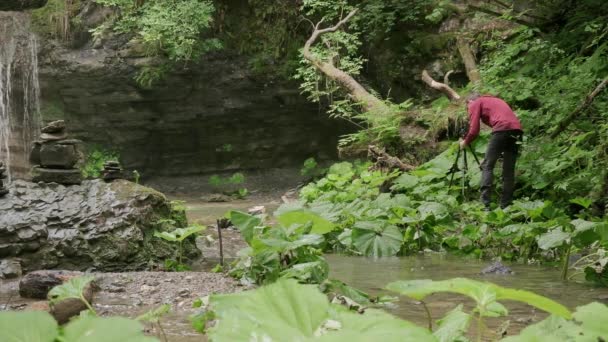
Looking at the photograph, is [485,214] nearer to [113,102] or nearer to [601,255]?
[601,255]

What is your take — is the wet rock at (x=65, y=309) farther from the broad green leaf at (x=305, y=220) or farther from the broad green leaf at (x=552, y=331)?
the broad green leaf at (x=552, y=331)

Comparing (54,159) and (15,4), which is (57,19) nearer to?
(54,159)

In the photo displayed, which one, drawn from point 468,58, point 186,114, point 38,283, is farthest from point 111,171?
point 186,114

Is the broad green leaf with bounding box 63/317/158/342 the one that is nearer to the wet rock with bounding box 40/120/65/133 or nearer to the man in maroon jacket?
the wet rock with bounding box 40/120/65/133

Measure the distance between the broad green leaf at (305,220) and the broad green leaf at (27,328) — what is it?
112 inches

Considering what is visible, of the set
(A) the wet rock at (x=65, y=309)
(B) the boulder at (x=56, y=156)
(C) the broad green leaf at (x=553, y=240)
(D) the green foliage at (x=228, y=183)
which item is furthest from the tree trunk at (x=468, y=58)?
(A) the wet rock at (x=65, y=309)

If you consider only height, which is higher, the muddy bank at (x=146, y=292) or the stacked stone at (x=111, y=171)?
the stacked stone at (x=111, y=171)

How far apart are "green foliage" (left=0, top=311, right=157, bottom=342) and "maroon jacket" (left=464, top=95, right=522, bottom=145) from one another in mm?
8422

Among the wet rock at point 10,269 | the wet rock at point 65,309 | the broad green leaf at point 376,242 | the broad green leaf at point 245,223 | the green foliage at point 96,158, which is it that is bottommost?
the green foliage at point 96,158

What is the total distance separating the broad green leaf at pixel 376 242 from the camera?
7188mm

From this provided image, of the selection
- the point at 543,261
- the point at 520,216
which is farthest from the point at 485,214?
the point at 543,261

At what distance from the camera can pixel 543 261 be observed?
6539mm

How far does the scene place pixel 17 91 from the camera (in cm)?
1766

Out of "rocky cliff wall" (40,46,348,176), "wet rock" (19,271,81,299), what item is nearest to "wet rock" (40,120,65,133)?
"wet rock" (19,271,81,299)
